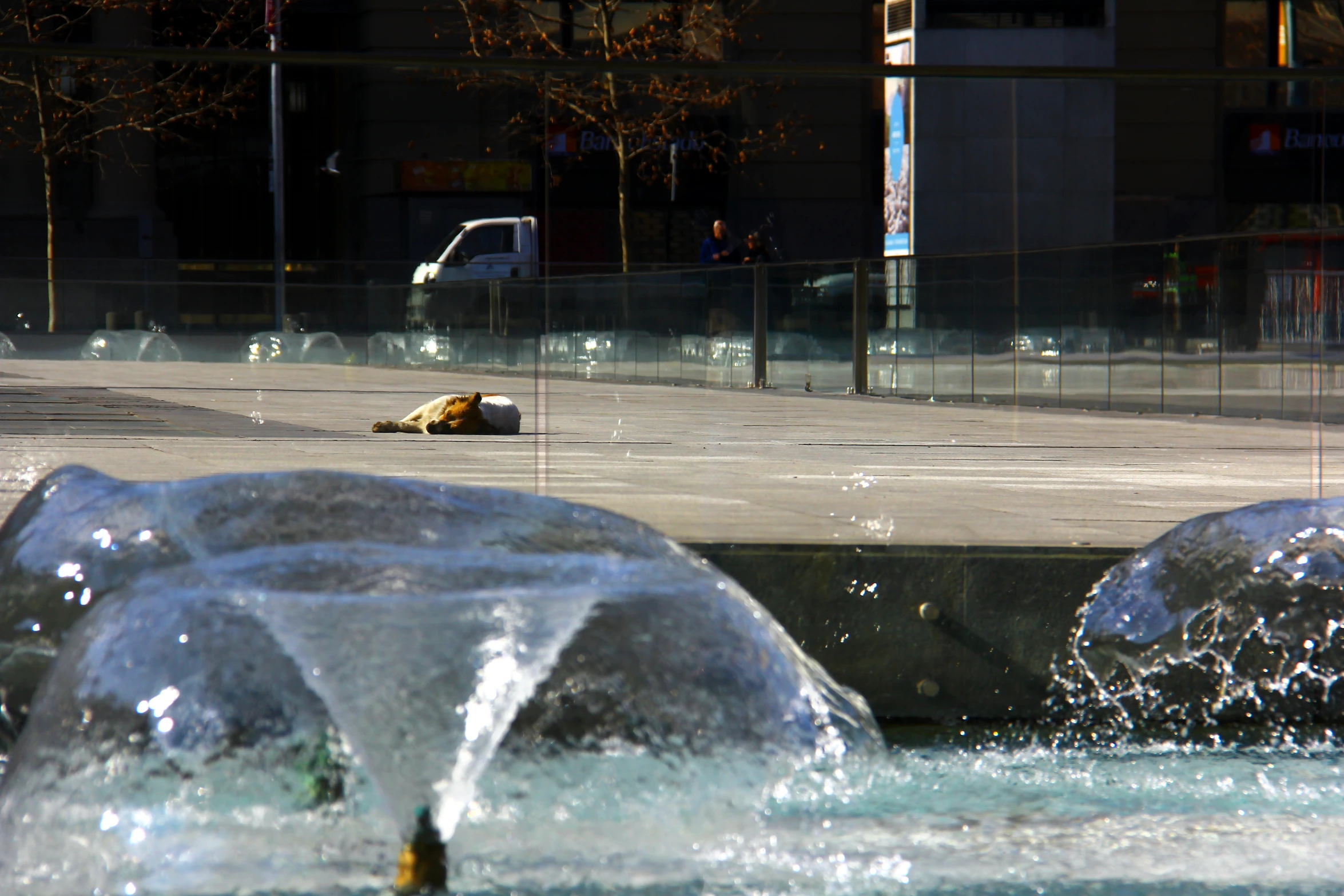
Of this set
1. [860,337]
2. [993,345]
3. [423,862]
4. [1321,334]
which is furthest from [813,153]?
[993,345]

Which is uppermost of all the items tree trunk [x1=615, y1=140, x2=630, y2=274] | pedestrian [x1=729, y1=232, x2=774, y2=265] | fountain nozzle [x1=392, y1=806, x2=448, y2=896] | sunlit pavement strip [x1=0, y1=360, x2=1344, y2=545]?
tree trunk [x1=615, y1=140, x2=630, y2=274]

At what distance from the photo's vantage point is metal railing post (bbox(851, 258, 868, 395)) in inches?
→ 408

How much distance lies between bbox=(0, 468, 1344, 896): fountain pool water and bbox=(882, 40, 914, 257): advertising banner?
257 centimetres

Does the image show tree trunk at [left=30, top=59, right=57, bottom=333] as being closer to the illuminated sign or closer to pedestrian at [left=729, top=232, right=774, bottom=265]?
the illuminated sign

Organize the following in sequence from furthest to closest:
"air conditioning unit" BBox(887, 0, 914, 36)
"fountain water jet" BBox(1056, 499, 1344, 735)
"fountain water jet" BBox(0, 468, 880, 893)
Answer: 1. "air conditioning unit" BBox(887, 0, 914, 36)
2. "fountain water jet" BBox(1056, 499, 1344, 735)
3. "fountain water jet" BBox(0, 468, 880, 893)

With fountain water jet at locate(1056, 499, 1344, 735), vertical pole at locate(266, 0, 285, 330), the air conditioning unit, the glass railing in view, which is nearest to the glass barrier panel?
the glass railing

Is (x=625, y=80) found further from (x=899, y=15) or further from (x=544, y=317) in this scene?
(x=899, y=15)

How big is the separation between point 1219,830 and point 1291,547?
4.13 feet

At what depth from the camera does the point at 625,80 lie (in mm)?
6129

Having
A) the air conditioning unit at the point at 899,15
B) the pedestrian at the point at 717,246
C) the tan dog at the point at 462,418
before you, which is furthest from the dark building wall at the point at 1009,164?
the tan dog at the point at 462,418

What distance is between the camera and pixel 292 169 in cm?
619

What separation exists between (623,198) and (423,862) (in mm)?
3403

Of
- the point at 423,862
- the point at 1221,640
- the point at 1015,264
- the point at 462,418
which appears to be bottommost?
the point at 423,862

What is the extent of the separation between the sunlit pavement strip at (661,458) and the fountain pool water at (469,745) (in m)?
0.94
